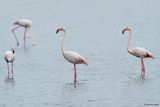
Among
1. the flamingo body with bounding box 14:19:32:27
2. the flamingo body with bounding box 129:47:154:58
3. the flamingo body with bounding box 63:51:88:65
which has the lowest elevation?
the flamingo body with bounding box 63:51:88:65

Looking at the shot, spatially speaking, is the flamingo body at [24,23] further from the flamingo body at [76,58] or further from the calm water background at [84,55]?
the flamingo body at [76,58]

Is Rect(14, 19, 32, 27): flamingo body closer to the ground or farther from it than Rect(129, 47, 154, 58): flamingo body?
farther from it

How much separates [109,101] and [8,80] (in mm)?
2940

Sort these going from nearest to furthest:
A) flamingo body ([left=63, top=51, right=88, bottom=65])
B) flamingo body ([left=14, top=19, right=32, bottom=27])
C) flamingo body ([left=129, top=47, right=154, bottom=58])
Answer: flamingo body ([left=63, top=51, right=88, bottom=65]) < flamingo body ([left=129, top=47, right=154, bottom=58]) < flamingo body ([left=14, top=19, right=32, bottom=27])

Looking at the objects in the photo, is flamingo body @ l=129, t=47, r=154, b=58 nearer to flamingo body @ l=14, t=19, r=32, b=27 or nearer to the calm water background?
the calm water background

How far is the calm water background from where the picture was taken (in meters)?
11.3

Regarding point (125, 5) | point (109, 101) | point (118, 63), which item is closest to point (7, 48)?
point (118, 63)

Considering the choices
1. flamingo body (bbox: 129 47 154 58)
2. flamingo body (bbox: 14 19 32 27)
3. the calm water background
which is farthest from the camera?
flamingo body (bbox: 14 19 32 27)

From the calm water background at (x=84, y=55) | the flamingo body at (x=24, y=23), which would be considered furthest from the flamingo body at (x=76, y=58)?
the flamingo body at (x=24, y=23)

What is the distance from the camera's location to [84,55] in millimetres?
15680

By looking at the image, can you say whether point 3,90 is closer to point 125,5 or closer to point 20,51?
point 20,51

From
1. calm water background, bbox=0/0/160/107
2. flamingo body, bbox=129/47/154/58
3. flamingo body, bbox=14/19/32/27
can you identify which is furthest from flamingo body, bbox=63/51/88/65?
flamingo body, bbox=14/19/32/27

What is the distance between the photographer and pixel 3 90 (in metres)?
12.0

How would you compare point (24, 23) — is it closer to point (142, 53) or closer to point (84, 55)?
point (84, 55)
